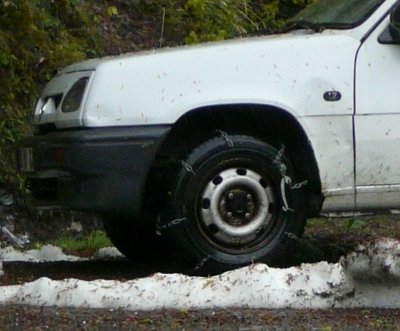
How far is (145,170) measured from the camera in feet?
21.6

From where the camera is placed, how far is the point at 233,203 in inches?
263

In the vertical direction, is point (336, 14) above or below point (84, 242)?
above

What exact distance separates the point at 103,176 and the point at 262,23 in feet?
21.9

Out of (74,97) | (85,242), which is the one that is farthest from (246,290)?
(85,242)

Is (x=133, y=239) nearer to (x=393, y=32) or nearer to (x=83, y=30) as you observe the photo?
(x=393, y=32)

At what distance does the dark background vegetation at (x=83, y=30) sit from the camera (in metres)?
10.1

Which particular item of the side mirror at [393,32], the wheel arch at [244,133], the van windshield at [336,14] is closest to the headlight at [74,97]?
the wheel arch at [244,133]

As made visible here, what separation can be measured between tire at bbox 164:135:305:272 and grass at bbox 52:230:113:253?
2097mm

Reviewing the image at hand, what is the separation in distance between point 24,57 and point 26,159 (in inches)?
141

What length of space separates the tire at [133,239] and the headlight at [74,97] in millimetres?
1074

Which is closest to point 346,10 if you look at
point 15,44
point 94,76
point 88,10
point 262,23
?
point 94,76

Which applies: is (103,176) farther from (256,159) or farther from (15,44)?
(15,44)

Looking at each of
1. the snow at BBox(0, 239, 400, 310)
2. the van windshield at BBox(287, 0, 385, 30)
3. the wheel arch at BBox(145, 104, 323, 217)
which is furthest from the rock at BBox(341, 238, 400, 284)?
the van windshield at BBox(287, 0, 385, 30)

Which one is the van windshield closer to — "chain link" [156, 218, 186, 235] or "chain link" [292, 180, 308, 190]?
"chain link" [292, 180, 308, 190]
